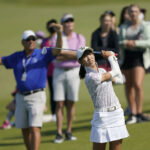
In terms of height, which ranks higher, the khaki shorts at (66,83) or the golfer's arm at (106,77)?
the golfer's arm at (106,77)

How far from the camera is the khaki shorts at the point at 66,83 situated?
9844 mm

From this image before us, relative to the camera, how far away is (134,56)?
10453 mm

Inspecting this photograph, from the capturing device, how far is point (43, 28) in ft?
98.9

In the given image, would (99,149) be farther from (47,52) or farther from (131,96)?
(131,96)

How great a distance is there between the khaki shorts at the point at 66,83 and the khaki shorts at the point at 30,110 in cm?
134

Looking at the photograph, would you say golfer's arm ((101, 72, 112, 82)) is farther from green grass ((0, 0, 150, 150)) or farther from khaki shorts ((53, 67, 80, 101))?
khaki shorts ((53, 67, 80, 101))

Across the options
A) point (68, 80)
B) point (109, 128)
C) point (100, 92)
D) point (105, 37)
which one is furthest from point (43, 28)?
point (109, 128)

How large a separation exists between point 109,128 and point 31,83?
2.24 m

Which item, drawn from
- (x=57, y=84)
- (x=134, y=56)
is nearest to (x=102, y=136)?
(x=57, y=84)

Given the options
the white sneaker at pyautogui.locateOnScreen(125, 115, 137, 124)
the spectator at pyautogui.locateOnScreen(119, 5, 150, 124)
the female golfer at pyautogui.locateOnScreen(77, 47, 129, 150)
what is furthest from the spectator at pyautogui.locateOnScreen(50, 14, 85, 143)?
the female golfer at pyautogui.locateOnScreen(77, 47, 129, 150)

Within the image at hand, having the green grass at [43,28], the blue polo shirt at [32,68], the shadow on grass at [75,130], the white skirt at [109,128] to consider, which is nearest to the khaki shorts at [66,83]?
the green grass at [43,28]

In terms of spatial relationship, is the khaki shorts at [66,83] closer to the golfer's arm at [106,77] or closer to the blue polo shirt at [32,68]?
the blue polo shirt at [32,68]

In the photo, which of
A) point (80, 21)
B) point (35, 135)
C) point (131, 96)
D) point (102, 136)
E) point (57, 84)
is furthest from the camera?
point (80, 21)

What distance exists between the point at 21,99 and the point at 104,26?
8.12 feet
